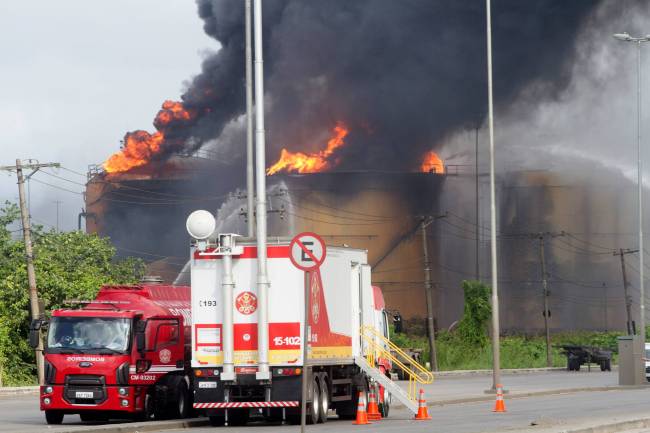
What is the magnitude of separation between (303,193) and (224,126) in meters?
8.67

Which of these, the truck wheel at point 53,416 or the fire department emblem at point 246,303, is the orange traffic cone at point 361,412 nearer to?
the fire department emblem at point 246,303

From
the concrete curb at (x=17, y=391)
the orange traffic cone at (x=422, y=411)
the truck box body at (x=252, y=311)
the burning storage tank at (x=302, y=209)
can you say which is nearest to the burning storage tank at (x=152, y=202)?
the burning storage tank at (x=302, y=209)

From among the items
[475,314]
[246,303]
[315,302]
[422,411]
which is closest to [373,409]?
[422,411]

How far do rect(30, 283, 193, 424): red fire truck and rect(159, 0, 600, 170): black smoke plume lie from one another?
220 ft

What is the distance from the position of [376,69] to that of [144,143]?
67.3 ft

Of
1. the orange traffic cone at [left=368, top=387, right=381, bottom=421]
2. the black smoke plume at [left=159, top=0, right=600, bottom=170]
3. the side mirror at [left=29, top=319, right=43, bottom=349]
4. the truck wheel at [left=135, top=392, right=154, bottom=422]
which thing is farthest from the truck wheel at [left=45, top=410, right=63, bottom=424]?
the black smoke plume at [left=159, top=0, right=600, bottom=170]

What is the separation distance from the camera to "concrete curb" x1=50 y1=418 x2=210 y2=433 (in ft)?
75.3

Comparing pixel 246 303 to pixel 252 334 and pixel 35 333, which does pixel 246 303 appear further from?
pixel 35 333

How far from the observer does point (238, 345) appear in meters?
24.8

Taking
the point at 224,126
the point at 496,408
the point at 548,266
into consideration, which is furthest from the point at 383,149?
the point at 496,408

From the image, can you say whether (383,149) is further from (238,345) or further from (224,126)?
(238,345)

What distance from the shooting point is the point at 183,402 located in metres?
27.8

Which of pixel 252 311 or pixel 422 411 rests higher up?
pixel 252 311

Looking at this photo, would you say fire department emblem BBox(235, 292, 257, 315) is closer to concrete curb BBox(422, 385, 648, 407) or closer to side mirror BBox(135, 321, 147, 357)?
side mirror BBox(135, 321, 147, 357)
